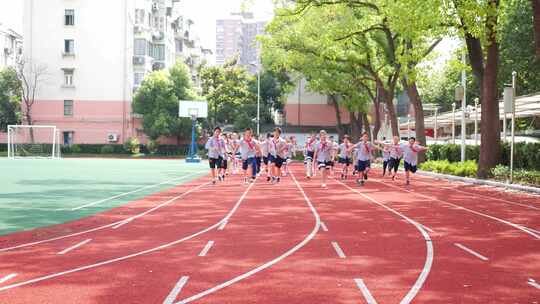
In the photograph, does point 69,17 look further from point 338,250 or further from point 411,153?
point 338,250

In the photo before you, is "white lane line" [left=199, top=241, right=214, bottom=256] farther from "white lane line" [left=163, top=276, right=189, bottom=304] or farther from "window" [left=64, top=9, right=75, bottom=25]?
"window" [left=64, top=9, right=75, bottom=25]

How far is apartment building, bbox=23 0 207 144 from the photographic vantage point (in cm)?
6625

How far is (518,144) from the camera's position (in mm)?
26203

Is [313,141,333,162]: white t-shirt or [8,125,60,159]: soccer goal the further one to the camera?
[8,125,60,159]: soccer goal

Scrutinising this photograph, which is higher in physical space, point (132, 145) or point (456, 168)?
point (132, 145)

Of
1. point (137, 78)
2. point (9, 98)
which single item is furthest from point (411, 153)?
point (9, 98)

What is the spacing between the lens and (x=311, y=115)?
240 feet

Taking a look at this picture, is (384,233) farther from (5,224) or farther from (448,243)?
(5,224)

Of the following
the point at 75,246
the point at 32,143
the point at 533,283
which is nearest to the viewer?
the point at 533,283

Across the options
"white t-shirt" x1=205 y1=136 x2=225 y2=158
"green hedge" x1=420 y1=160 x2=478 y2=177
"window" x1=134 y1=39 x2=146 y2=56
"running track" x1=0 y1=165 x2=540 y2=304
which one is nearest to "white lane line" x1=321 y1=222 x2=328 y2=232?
"running track" x1=0 y1=165 x2=540 y2=304

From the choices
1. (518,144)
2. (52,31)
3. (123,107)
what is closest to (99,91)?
(123,107)

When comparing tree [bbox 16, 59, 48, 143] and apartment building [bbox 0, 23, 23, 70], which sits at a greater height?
apartment building [bbox 0, 23, 23, 70]

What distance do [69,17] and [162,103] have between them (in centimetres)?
1269

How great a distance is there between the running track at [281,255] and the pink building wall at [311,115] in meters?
55.2
